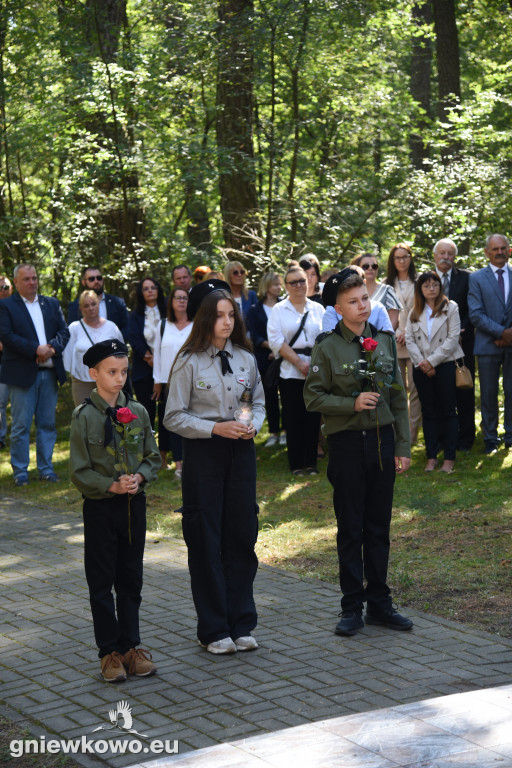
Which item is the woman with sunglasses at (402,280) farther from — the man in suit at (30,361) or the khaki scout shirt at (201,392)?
the khaki scout shirt at (201,392)

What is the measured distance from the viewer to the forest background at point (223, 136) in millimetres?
15125

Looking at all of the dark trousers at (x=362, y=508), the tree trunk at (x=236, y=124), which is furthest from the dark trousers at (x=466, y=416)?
the dark trousers at (x=362, y=508)

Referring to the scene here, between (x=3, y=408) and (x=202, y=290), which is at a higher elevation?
(x=202, y=290)

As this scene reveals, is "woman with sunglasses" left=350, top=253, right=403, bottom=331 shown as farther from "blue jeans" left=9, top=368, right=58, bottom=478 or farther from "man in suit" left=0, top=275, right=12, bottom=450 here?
"man in suit" left=0, top=275, right=12, bottom=450

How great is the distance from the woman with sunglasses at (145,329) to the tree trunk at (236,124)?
10.6 ft

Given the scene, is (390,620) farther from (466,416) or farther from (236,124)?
(236,124)

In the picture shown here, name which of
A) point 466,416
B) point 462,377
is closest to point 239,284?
point 462,377

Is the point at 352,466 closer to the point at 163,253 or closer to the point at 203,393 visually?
the point at 203,393

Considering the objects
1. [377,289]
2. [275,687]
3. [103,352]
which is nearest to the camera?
[275,687]

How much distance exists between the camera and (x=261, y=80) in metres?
15.4

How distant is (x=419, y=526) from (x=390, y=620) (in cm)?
288

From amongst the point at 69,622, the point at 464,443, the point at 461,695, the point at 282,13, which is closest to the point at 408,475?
the point at 464,443

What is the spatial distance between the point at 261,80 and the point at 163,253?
10.3 ft

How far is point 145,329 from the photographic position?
40.6 ft
